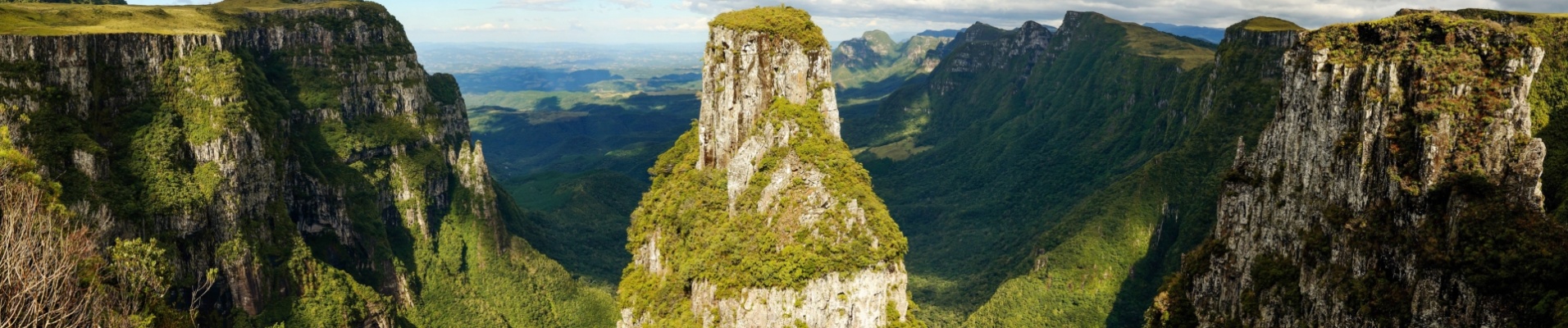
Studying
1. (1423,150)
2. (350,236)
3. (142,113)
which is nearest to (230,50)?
(142,113)

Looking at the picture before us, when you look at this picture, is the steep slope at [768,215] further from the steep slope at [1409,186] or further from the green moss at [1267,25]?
the green moss at [1267,25]

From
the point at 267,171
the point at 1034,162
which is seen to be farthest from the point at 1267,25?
the point at 267,171

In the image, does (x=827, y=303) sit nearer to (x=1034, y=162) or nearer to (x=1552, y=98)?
(x=1552, y=98)

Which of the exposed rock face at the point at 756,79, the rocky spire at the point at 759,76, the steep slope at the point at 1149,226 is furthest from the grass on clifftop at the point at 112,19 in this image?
the steep slope at the point at 1149,226

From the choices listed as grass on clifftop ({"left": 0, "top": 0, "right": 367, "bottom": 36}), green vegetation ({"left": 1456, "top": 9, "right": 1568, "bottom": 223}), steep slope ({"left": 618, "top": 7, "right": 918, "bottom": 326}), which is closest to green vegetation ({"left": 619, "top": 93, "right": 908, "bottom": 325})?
steep slope ({"left": 618, "top": 7, "right": 918, "bottom": 326})

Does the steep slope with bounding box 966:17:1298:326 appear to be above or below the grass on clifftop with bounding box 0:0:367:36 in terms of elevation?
below

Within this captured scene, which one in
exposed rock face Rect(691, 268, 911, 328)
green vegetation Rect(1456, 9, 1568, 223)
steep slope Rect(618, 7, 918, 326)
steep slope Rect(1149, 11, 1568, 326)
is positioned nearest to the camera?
steep slope Rect(1149, 11, 1568, 326)

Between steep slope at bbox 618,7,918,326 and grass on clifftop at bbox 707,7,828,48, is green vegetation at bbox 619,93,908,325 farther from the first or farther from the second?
grass on clifftop at bbox 707,7,828,48
